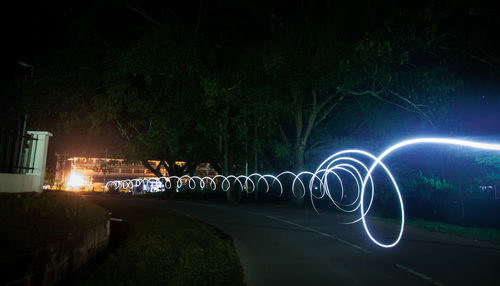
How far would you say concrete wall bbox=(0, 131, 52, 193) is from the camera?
39.6 feet

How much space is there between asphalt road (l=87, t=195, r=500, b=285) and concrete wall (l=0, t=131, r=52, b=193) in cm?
751

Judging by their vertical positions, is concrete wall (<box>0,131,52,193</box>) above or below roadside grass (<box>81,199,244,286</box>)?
above

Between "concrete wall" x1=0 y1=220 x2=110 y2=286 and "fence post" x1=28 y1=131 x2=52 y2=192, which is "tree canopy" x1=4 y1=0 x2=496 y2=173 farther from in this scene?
"concrete wall" x1=0 y1=220 x2=110 y2=286

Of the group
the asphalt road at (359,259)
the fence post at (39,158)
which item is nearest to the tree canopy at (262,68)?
the fence post at (39,158)

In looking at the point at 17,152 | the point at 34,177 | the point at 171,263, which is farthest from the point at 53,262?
the point at 17,152

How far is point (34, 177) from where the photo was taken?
43.8 ft

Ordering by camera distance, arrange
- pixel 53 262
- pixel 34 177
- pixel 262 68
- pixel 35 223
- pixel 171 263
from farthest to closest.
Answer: pixel 262 68 → pixel 34 177 → pixel 35 223 → pixel 171 263 → pixel 53 262

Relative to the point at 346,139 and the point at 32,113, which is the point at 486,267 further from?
the point at 32,113

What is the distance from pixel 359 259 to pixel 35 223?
7720 millimetres

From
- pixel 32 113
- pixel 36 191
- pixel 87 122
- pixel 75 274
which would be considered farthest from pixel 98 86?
pixel 75 274

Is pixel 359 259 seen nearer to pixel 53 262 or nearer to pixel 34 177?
pixel 53 262

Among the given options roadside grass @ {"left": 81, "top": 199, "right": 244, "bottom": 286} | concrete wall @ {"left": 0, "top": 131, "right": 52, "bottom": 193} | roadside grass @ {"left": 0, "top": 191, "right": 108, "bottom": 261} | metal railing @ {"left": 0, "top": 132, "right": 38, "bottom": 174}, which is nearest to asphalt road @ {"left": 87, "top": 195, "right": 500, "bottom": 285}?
roadside grass @ {"left": 81, "top": 199, "right": 244, "bottom": 286}

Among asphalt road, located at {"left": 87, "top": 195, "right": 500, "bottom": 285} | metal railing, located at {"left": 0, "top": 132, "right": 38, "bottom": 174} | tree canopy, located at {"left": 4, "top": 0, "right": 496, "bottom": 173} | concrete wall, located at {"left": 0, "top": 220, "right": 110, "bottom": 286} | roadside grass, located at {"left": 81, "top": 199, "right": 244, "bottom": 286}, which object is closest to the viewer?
concrete wall, located at {"left": 0, "top": 220, "right": 110, "bottom": 286}

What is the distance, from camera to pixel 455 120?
76.3 ft
